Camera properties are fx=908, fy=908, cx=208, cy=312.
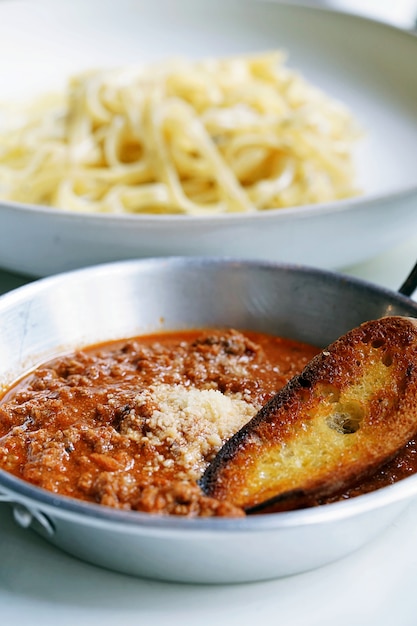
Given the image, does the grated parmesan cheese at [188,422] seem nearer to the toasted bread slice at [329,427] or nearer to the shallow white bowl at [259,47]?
the toasted bread slice at [329,427]

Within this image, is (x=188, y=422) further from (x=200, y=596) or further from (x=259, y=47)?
(x=259, y=47)

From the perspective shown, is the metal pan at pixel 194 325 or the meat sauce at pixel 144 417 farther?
the meat sauce at pixel 144 417

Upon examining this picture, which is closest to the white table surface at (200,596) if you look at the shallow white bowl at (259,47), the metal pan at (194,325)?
the metal pan at (194,325)

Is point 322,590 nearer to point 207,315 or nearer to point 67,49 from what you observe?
point 207,315

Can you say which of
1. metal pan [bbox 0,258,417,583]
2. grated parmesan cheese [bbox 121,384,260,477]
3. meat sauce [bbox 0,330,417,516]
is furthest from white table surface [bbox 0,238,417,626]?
grated parmesan cheese [bbox 121,384,260,477]

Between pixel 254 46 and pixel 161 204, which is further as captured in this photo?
pixel 254 46

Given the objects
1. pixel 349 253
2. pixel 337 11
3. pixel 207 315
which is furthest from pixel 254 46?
pixel 207 315

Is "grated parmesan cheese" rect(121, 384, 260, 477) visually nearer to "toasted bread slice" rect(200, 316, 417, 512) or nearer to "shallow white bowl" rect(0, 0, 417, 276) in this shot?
"toasted bread slice" rect(200, 316, 417, 512)
